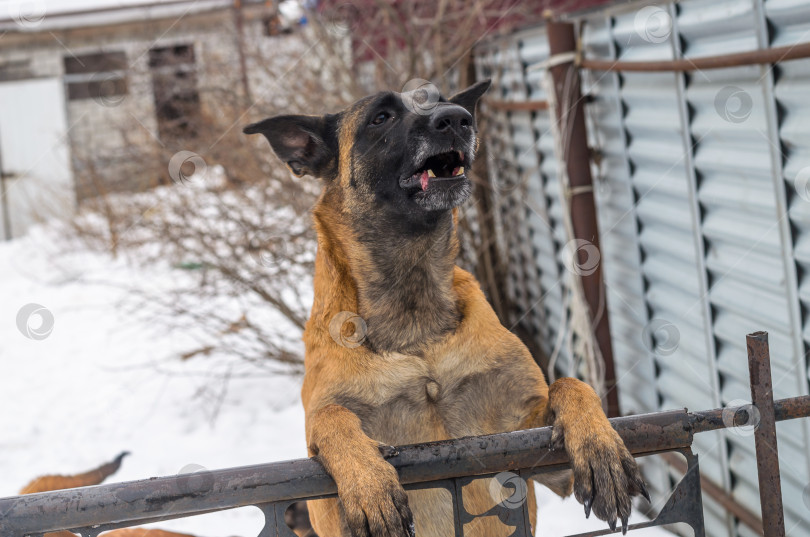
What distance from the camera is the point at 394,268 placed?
9.09ft

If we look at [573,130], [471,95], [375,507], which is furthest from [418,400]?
[573,130]

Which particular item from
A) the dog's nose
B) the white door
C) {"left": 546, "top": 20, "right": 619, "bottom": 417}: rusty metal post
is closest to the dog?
the dog's nose

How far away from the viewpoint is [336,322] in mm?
2582

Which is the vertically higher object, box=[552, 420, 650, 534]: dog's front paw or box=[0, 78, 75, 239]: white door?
box=[0, 78, 75, 239]: white door

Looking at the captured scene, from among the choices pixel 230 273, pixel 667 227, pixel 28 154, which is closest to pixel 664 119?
pixel 667 227

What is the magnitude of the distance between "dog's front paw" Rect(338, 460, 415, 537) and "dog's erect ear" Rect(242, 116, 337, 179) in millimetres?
1474

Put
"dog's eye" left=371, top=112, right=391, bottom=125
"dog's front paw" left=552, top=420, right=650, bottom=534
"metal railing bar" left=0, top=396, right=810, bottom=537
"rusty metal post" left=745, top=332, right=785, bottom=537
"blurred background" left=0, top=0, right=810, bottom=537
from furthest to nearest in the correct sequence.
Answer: "blurred background" left=0, top=0, right=810, bottom=537 < "dog's eye" left=371, top=112, right=391, bottom=125 < "dog's front paw" left=552, top=420, right=650, bottom=534 < "rusty metal post" left=745, top=332, right=785, bottom=537 < "metal railing bar" left=0, top=396, right=810, bottom=537

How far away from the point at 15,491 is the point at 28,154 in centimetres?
1149

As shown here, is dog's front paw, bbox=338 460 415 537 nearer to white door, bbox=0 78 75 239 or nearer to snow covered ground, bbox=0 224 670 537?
snow covered ground, bbox=0 224 670 537

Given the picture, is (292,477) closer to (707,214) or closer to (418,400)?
(418,400)

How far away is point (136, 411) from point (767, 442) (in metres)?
5.67

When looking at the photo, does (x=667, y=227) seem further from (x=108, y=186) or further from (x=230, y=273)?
(x=108, y=186)

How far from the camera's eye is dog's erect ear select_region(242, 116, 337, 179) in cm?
287

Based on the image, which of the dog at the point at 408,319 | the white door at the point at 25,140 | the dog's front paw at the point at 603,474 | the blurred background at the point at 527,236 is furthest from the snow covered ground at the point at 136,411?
the white door at the point at 25,140
